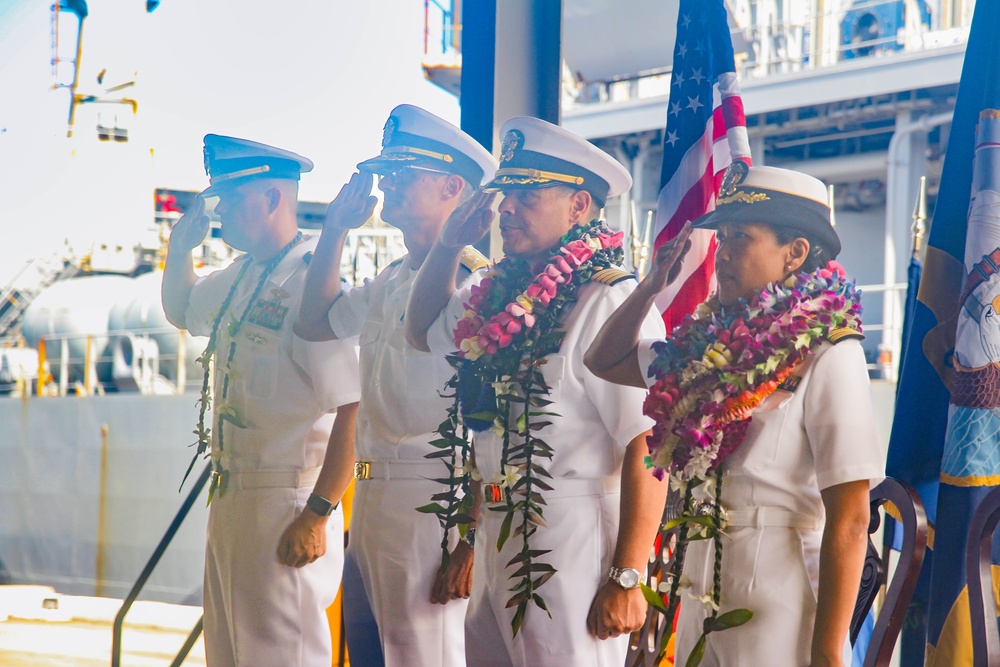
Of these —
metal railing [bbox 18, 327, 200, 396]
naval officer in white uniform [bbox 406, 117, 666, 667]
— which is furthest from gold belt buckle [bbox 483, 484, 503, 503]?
metal railing [bbox 18, 327, 200, 396]

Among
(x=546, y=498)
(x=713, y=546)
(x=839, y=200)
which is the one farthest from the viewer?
(x=839, y=200)

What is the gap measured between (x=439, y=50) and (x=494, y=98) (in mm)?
1088

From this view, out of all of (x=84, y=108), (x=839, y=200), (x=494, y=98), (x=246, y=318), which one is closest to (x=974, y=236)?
(x=494, y=98)

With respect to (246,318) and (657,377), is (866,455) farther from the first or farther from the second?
(246,318)

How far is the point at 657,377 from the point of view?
1.83 meters

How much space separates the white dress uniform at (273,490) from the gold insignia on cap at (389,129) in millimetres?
379

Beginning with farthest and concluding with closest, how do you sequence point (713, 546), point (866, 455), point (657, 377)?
point (657, 377)
point (713, 546)
point (866, 455)

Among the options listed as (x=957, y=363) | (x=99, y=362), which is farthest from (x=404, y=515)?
(x=99, y=362)

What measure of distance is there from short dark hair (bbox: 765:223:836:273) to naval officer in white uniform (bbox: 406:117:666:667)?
34 cm

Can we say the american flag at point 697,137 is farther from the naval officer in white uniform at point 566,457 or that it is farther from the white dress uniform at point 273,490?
the white dress uniform at point 273,490

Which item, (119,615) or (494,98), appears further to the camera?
(119,615)

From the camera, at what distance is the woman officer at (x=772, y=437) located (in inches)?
62.8

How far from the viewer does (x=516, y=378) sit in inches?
81.4

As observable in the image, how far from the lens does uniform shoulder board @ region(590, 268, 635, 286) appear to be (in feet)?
6.76
